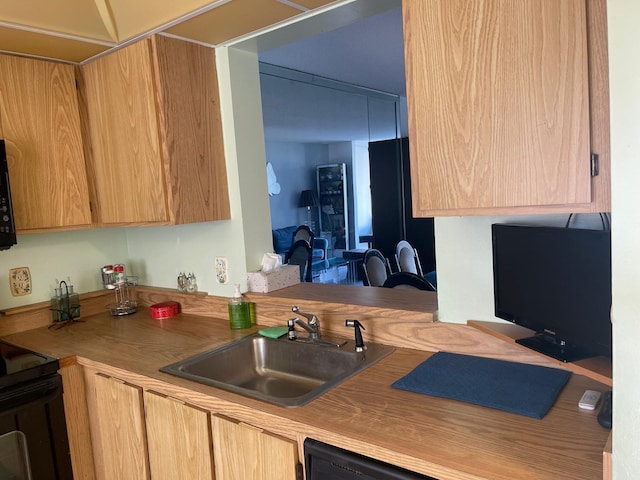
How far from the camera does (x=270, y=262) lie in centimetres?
216

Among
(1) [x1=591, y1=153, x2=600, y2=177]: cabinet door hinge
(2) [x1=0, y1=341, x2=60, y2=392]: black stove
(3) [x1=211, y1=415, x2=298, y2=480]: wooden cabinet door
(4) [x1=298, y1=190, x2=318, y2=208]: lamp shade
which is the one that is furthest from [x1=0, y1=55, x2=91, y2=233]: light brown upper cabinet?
(4) [x1=298, y1=190, x2=318, y2=208]: lamp shade

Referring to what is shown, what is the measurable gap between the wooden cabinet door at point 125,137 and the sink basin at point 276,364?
60 centimetres

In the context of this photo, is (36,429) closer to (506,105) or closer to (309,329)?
(309,329)

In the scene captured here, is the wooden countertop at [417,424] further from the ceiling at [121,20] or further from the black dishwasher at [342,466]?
the ceiling at [121,20]

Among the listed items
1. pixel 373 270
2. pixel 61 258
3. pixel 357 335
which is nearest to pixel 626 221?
pixel 357 335

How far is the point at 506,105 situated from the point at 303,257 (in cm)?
376

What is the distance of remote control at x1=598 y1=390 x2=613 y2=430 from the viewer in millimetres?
1005

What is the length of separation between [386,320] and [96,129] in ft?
5.03

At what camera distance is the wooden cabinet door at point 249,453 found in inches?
47.4

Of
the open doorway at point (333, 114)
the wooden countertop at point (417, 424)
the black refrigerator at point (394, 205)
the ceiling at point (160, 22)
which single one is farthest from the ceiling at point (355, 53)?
the wooden countertop at point (417, 424)

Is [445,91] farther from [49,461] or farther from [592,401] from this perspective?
[49,461]

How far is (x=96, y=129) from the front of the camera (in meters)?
2.16

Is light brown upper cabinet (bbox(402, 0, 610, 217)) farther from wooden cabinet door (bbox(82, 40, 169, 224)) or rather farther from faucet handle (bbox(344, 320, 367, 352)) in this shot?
wooden cabinet door (bbox(82, 40, 169, 224))

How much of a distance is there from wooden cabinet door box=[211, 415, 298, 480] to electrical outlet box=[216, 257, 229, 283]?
90 centimetres
